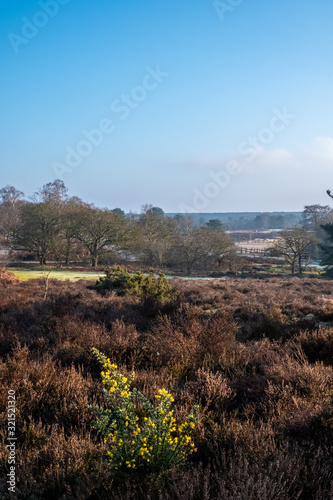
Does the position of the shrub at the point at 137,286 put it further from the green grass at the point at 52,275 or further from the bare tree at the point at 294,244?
the bare tree at the point at 294,244

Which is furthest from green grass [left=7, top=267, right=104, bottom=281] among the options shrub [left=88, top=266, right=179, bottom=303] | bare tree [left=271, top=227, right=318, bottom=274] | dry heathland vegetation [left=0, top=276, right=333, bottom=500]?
bare tree [left=271, top=227, right=318, bottom=274]

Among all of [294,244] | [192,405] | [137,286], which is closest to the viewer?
[192,405]

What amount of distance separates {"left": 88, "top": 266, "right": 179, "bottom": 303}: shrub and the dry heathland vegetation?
5.09 meters

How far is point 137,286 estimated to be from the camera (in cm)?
1291

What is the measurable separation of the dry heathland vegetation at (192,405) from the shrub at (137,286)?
16.7 feet

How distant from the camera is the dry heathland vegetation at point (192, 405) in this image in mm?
2174

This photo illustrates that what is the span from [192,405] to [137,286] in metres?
9.64

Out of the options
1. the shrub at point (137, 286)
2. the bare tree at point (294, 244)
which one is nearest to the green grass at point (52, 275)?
the shrub at point (137, 286)

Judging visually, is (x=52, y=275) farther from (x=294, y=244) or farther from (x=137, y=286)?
(x=294, y=244)

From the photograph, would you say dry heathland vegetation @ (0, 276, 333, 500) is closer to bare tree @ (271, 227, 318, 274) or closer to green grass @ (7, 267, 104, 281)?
green grass @ (7, 267, 104, 281)

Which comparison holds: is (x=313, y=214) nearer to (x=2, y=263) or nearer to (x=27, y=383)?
(x=2, y=263)

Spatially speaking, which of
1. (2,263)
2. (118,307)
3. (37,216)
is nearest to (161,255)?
(37,216)

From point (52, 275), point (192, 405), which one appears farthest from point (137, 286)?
point (52, 275)

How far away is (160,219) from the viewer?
165ft
